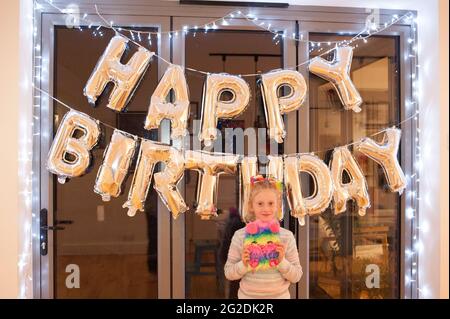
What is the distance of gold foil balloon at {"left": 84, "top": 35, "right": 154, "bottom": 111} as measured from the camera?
218cm

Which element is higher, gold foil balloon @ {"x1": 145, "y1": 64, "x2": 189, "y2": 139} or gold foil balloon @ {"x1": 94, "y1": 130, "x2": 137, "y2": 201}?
gold foil balloon @ {"x1": 145, "y1": 64, "x2": 189, "y2": 139}

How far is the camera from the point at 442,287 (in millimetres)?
2275

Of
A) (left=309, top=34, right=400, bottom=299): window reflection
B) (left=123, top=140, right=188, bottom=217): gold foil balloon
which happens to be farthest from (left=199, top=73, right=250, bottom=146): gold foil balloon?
(left=309, top=34, right=400, bottom=299): window reflection

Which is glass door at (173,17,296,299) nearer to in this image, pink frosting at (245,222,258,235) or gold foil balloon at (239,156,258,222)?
gold foil balloon at (239,156,258,222)

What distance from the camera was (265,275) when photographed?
2096mm

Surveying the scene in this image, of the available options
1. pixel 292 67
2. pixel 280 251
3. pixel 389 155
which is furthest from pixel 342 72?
pixel 280 251

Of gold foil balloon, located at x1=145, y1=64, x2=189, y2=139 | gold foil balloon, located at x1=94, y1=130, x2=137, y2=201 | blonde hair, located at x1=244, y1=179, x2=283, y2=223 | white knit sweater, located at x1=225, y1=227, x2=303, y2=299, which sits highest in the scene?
gold foil balloon, located at x1=145, y1=64, x2=189, y2=139

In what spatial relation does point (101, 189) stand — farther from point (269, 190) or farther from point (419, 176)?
point (419, 176)

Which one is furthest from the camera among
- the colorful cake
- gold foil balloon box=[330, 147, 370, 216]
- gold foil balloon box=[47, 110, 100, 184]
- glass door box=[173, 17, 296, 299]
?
glass door box=[173, 17, 296, 299]

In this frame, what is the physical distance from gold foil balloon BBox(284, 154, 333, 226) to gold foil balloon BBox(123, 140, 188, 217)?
0.58m

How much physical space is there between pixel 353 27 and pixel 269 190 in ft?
3.74

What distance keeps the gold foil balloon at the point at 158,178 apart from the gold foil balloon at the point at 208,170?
0.25 ft

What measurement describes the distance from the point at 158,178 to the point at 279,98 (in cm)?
79

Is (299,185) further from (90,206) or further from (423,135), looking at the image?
(90,206)
